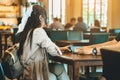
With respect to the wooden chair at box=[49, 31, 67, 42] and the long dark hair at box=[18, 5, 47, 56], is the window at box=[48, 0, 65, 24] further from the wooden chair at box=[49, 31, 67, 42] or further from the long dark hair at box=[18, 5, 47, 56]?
the long dark hair at box=[18, 5, 47, 56]

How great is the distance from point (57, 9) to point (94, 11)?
1.76 metres

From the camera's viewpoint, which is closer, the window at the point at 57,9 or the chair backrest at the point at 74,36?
the chair backrest at the point at 74,36

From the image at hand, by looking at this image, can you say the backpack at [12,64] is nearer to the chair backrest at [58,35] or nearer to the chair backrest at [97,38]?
the chair backrest at [97,38]

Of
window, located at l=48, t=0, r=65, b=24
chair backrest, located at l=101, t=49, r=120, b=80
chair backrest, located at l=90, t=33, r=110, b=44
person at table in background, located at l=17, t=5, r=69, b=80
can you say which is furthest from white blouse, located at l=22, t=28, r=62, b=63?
window, located at l=48, t=0, r=65, b=24

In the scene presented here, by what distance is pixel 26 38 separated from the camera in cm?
412

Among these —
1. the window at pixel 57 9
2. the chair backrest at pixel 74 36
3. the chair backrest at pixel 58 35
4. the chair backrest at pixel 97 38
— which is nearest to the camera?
the chair backrest at pixel 97 38

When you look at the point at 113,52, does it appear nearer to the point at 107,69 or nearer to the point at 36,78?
the point at 107,69

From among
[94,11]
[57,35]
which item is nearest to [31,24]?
[57,35]

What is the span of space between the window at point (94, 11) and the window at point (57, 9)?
3.23ft

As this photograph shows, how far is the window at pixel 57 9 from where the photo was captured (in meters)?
17.2

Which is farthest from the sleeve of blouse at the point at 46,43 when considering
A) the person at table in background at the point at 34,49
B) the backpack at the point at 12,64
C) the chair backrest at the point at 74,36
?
the chair backrest at the point at 74,36

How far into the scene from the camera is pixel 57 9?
17594mm

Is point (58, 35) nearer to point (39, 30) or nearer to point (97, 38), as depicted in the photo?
point (97, 38)

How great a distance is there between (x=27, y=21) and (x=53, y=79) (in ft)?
2.36
